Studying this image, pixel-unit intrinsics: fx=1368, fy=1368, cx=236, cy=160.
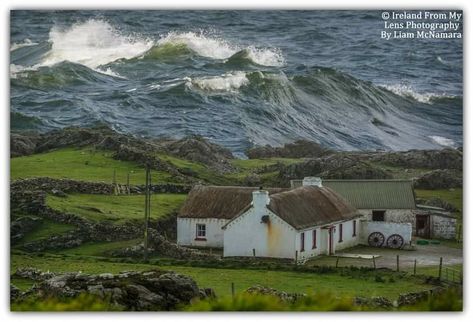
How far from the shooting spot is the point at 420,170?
38.3m

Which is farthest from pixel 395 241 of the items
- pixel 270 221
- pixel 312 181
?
pixel 270 221

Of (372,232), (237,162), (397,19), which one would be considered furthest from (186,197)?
(397,19)

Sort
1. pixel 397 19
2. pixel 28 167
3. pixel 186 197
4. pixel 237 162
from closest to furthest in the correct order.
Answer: pixel 397 19, pixel 28 167, pixel 237 162, pixel 186 197

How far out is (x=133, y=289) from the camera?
3003cm

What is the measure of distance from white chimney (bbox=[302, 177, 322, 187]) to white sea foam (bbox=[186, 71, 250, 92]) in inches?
167

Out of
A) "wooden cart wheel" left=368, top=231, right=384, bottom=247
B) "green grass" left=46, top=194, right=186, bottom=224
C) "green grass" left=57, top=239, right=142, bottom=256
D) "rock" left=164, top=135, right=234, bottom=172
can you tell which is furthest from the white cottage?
"green grass" left=57, top=239, right=142, bottom=256

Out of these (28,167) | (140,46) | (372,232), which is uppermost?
(140,46)

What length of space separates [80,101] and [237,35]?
4648 mm

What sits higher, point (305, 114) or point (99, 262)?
point (305, 114)

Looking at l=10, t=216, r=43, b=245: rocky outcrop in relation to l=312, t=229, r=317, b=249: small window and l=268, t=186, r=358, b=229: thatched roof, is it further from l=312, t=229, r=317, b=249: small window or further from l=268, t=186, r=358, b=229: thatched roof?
l=312, t=229, r=317, b=249: small window

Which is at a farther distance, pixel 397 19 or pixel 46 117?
pixel 46 117

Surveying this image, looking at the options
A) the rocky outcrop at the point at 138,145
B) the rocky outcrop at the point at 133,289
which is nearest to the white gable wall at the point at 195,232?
the rocky outcrop at the point at 138,145

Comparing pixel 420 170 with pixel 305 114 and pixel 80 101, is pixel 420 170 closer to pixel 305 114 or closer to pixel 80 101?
pixel 305 114

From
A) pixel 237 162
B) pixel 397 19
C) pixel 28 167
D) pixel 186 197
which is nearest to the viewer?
pixel 397 19
